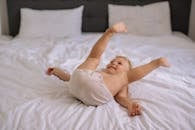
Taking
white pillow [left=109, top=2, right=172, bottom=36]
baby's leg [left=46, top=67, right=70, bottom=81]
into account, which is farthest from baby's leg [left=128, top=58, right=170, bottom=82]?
white pillow [left=109, top=2, right=172, bottom=36]

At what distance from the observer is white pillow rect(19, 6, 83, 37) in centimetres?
277

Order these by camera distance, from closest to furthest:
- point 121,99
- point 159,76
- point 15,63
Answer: point 121,99 → point 159,76 → point 15,63

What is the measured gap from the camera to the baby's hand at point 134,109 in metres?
1.32

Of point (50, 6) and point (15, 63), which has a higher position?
point (50, 6)

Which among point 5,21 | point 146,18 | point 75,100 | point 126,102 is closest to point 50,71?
point 75,100

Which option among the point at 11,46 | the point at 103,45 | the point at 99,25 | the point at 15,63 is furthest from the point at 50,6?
the point at 103,45

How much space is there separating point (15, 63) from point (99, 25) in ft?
3.90

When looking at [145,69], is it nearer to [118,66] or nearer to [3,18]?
[118,66]

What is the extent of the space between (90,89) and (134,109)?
219mm

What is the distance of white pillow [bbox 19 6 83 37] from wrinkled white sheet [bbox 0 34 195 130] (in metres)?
0.40

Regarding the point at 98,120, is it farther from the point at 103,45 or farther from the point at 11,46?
the point at 11,46

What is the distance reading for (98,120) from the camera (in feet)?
4.12

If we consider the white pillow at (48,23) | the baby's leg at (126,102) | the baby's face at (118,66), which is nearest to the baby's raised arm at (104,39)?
the baby's face at (118,66)

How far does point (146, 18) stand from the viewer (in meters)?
2.82
